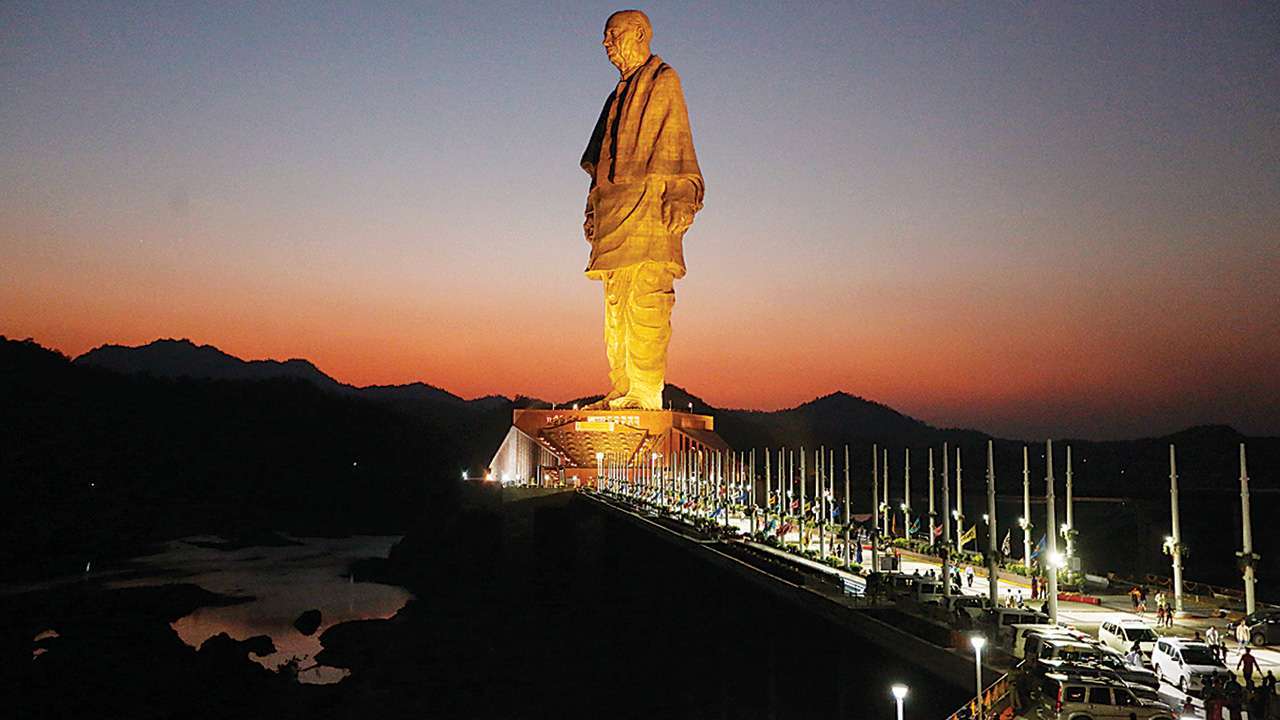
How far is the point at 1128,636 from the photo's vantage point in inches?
658

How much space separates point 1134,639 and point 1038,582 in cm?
930

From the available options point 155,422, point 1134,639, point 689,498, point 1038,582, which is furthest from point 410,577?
point 155,422

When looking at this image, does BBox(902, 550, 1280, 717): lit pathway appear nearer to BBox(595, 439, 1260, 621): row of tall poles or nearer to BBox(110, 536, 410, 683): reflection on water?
BBox(595, 439, 1260, 621): row of tall poles

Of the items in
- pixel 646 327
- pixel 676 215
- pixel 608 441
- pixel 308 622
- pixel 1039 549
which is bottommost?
pixel 308 622

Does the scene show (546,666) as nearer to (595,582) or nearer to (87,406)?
(595,582)

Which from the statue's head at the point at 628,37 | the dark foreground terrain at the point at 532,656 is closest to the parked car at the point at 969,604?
the dark foreground terrain at the point at 532,656

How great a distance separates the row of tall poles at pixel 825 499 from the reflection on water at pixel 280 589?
1301cm

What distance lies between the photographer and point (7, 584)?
4531 centimetres

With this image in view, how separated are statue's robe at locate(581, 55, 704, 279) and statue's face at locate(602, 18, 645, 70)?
4.71ft

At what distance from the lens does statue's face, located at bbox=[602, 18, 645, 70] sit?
189 feet

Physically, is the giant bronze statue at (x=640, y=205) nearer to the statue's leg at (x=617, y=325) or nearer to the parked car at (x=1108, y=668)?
the statue's leg at (x=617, y=325)

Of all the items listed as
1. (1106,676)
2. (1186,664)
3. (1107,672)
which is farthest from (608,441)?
(1106,676)

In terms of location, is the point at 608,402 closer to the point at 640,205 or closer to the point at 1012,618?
the point at 640,205

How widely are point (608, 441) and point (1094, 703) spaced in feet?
147
